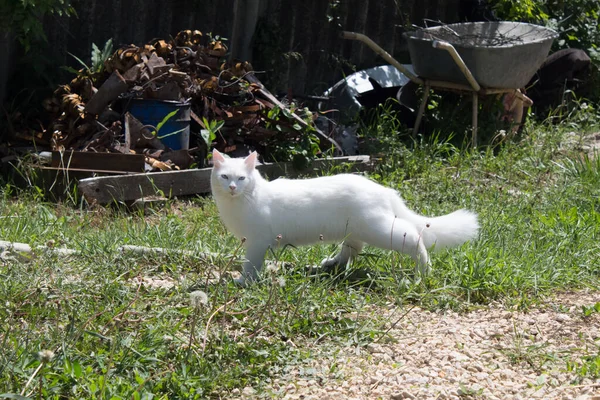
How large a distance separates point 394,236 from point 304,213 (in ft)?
1.76

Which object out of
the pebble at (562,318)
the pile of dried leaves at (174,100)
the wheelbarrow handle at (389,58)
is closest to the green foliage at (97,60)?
the pile of dried leaves at (174,100)

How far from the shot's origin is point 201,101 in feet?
27.1

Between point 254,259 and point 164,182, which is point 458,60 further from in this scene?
point 254,259

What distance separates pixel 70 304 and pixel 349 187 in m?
1.71

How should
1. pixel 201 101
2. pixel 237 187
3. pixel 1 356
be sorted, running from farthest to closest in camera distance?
pixel 201 101, pixel 237 187, pixel 1 356

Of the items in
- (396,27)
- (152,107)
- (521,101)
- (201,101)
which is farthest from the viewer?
(396,27)

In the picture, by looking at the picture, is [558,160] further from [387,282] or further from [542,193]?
[387,282]

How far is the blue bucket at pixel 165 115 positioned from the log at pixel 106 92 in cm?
18

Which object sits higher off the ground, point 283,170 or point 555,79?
point 555,79

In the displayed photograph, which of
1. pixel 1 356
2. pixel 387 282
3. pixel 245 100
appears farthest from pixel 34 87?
pixel 1 356

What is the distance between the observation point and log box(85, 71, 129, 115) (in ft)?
25.3

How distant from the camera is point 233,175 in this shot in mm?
4703

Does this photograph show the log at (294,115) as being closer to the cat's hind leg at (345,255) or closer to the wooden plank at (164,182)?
the wooden plank at (164,182)

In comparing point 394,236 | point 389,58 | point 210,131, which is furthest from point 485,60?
point 394,236
